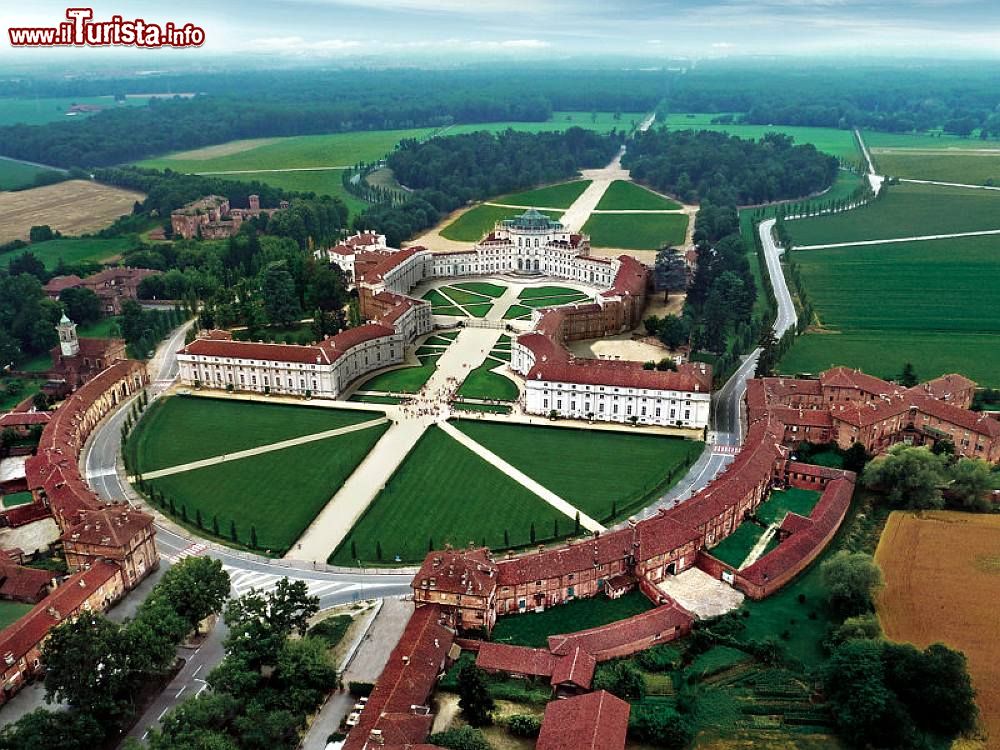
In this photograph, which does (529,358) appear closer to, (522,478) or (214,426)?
(522,478)

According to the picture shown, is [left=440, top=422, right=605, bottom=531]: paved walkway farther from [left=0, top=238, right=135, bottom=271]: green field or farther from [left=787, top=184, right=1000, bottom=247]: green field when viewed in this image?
[left=787, top=184, right=1000, bottom=247]: green field

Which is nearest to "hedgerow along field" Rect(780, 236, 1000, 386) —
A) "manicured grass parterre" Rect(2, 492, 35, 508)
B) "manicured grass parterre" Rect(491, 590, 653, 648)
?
"manicured grass parterre" Rect(491, 590, 653, 648)

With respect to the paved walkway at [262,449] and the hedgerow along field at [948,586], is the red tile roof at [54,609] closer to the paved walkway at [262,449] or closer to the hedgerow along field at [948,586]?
the paved walkway at [262,449]

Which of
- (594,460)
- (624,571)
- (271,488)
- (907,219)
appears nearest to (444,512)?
→ (271,488)

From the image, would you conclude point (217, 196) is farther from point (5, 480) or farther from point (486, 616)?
point (486, 616)

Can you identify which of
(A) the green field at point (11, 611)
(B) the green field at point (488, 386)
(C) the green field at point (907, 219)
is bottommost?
(A) the green field at point (11, 611)

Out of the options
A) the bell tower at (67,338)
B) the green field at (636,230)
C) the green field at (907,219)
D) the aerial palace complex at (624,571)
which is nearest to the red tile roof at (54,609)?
the aerial palace complex at (624,571)
